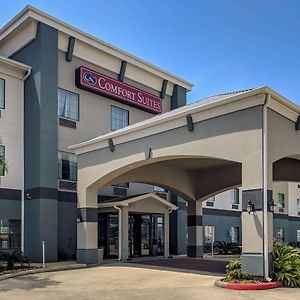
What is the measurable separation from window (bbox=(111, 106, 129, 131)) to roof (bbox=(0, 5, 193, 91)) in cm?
305

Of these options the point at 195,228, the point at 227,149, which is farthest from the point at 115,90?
the point at 227,149

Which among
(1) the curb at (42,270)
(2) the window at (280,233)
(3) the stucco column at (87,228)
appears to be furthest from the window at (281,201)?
(1) the curb at (42,270)

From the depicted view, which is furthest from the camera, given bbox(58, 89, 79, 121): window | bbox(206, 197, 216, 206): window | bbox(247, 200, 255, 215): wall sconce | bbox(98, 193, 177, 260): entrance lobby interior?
bbox(206, 197, 216, 206): window

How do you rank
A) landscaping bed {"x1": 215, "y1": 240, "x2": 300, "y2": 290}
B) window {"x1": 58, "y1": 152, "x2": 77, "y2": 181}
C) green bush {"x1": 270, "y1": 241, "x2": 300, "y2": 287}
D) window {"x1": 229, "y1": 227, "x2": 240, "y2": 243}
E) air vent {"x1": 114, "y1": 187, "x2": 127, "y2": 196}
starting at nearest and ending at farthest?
1. landscaping bed {"x1": 215, "y1": 240, "x2": 300, "y2": 290}
2. green bush {"x1": 270, "y1": 241, "x2": 300, "y2": 287}
3. window {"x1": 58, "y1": 152, "x2": 77, "y2": 181}
4. air vent {"x1": 114, "y1": 187, "x2": 127, "y2": 196}
5. window {"x1": 229, "y1": 227, "x2": 240, "y2": 243}

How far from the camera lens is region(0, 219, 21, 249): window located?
851 inches

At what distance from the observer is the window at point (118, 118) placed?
2676cm

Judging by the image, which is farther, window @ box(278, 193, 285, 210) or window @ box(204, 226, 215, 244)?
window @ box(278, 193, 285, 210)

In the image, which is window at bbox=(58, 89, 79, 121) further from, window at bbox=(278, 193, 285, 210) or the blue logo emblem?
window at bbox=(278, 193, 285, 210)

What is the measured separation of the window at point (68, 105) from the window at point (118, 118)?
276 centimetres

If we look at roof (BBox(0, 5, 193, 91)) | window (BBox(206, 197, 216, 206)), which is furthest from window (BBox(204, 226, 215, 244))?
roof (BBox(0, 5, 193, 91))

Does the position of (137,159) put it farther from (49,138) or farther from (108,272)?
(49,138)

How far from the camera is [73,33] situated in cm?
2403

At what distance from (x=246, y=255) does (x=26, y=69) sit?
15251 mm

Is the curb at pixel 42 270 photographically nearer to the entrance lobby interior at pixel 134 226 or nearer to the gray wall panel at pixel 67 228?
the entrance lobby interior at pixel 134 226
